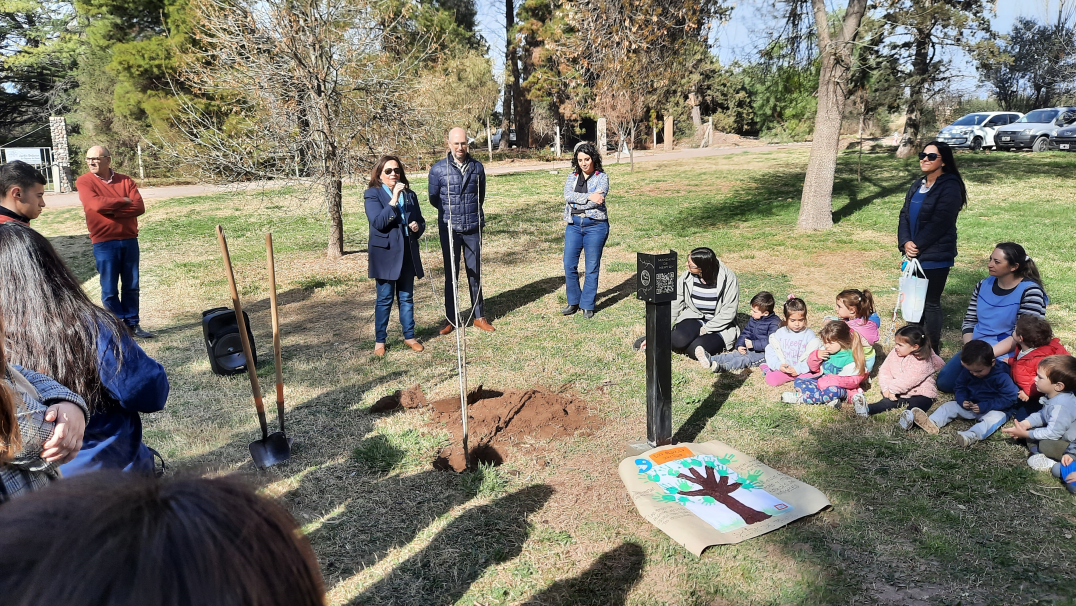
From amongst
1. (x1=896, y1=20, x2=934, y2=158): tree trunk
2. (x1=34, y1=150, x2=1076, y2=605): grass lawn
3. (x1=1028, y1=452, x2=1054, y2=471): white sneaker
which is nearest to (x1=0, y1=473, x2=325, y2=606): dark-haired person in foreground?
(x1=34, y1=150, x2=1076, y2=605): grass lawn

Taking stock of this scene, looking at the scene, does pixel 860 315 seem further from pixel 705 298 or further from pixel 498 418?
pixel 498 418

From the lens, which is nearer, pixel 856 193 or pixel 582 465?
pixel 582 465

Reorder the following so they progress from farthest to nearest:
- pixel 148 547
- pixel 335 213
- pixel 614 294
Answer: pixel 335 213, pixel 614 294, pixel 148 547

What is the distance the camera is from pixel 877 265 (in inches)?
371

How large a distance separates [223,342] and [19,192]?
Answer: 184 centimetres

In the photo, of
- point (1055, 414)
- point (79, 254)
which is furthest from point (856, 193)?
point (79, 254)

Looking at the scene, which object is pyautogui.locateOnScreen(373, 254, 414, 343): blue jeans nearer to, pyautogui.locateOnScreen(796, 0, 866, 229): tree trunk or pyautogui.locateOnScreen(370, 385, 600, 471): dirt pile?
pyautogui.locateOnScreen(370, 385, 600, 471): dirt pile

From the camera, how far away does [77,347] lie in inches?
84.7

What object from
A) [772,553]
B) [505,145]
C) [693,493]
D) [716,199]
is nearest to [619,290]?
[693,493]

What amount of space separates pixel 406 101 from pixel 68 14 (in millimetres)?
30886

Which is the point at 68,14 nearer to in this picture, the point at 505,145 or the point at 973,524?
the point at 505,145

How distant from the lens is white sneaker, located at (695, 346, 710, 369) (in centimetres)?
575

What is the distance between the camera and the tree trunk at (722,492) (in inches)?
139

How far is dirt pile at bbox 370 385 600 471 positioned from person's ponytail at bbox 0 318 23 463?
8.69 ft
